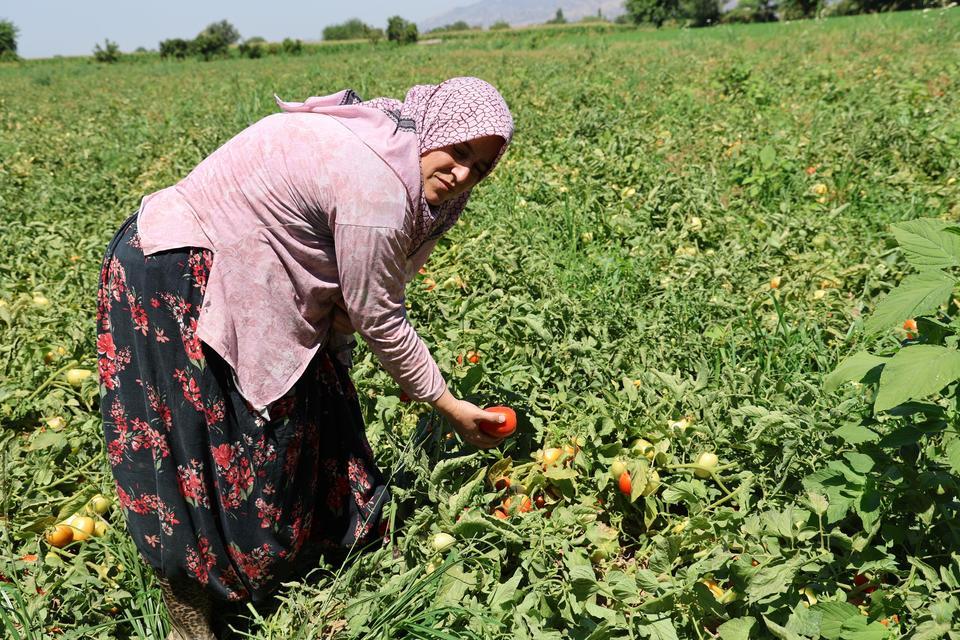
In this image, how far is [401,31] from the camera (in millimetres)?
38656

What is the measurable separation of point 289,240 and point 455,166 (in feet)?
1.31

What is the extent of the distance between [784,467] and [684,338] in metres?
0.78

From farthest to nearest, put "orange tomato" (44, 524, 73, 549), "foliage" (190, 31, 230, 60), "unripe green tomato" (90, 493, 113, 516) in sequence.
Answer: "foliage" (190, 31, 230, 60) < "unripe green tomato" (90, 493, 113, 516) < "orange tomato" (44, 524, 73, 549)

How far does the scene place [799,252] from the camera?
133 inches

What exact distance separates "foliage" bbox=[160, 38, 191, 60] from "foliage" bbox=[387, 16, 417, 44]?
36.8ft

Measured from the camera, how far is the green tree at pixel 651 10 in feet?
191

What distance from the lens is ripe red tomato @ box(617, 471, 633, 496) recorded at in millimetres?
1933

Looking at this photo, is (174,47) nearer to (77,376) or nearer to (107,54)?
(107,54)

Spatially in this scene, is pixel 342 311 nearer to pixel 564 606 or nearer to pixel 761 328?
pixel 564 606

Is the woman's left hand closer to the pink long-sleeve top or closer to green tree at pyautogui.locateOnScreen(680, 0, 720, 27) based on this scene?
the pink long-sleeve top

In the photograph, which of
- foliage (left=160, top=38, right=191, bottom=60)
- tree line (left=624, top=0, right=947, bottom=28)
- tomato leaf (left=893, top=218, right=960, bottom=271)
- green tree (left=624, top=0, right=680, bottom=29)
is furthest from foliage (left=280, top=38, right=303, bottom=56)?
tomato leaf (left=893, top=218, right=960, bottom=271)

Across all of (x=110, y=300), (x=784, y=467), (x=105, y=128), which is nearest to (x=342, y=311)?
(x=110, y=300)

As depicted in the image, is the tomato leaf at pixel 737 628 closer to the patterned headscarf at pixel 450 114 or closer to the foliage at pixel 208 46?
the patterned headscarf at pixel 450 114

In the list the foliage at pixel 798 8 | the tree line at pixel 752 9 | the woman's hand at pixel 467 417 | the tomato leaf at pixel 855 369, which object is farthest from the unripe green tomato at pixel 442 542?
the foliage at pixel 798 8
